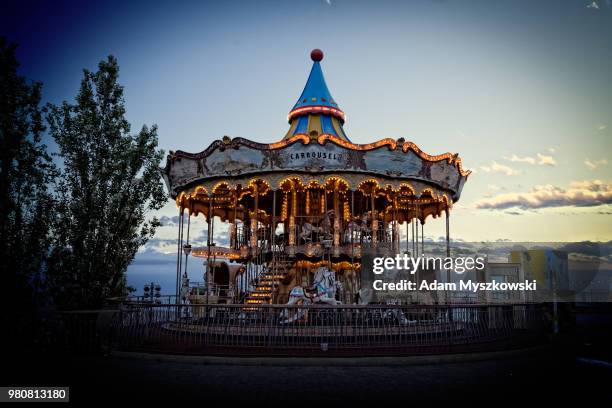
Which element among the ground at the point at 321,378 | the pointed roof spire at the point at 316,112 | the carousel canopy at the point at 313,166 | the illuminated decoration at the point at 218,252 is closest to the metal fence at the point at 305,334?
the ground at the point at 321,378

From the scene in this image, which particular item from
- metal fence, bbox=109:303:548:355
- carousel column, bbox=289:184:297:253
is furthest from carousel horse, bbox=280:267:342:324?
carousel column, bbox=289:184:297:253

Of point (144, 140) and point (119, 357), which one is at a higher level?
point (144, 140)

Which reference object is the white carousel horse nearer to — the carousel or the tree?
the carousel

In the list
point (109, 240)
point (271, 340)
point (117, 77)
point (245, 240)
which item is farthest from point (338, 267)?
point (117, 77)

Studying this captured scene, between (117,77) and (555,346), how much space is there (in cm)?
1596

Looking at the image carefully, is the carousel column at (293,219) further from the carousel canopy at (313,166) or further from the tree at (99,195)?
the tree at (99,195)

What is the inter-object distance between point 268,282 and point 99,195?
22.4ft

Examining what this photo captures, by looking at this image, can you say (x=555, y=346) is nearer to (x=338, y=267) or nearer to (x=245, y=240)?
(x=338, y=267)

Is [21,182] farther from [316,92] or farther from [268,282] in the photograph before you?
[316,92]

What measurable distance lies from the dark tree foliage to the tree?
723 mm

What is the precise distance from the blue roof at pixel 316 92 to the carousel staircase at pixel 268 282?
7233mm

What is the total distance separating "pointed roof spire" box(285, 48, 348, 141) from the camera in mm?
20031

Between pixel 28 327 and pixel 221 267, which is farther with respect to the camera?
pixel 221 267

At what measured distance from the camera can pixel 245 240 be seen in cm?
2069
